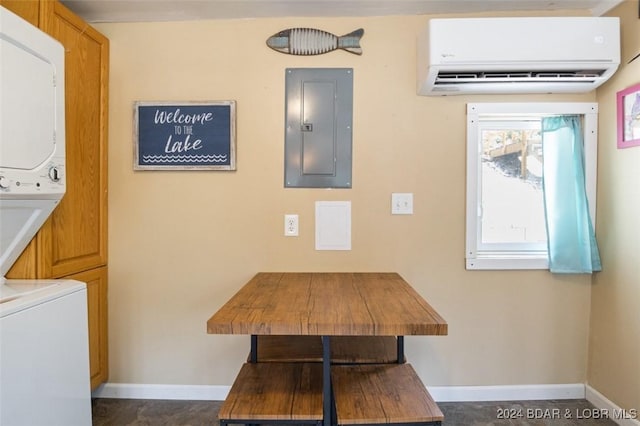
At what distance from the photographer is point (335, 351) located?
1451mm

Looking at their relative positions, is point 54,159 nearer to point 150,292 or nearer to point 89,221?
point 89,221

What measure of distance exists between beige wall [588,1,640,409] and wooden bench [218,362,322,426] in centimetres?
166

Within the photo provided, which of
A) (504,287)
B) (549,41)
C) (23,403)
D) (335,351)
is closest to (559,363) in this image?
(504,287)

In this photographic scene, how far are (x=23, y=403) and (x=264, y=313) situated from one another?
93 cm

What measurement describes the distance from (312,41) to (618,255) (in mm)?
2074

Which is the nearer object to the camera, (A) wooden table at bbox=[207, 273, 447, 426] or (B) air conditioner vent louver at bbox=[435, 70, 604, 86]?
(A) wooden table at bbox=[207, 273, 447, 426]

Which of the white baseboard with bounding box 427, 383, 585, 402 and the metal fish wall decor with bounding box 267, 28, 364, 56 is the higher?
the metal fish wall decor with bounding box 267, 28, 364, 56

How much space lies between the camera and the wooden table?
1010 millimetres

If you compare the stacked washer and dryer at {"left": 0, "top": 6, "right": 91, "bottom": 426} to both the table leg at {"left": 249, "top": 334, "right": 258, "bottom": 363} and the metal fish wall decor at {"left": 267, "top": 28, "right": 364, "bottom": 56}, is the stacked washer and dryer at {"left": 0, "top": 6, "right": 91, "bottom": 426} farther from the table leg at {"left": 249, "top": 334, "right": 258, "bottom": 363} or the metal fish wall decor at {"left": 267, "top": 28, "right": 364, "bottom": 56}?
the metal fish wall decor at {"left": 267, "top": 28, "right": 364, "bottom": 56}

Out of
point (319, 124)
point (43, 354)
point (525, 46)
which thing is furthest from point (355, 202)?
point (43, 354)

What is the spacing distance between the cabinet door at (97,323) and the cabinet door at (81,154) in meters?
0.08

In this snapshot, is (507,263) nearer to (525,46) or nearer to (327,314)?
(525,46)

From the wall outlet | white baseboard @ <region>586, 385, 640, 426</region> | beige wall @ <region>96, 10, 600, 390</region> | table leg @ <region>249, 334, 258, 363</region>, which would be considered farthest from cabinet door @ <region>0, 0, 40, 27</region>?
white baseboard @ <region>586, 385, 640, 426</region>

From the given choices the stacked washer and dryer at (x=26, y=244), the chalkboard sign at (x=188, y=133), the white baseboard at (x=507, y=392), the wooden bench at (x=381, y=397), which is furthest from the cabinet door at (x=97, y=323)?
the white baseboard at (x=507, y=392)
